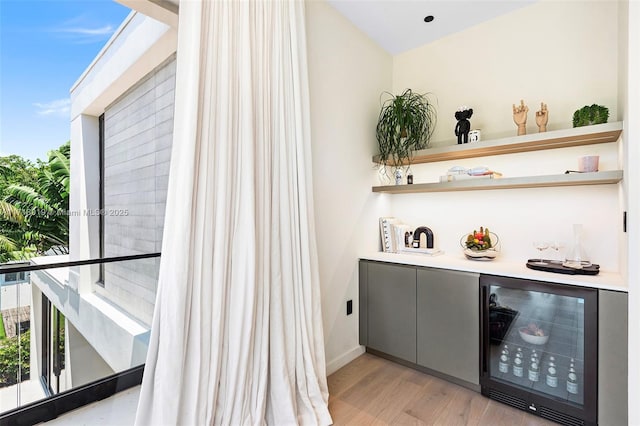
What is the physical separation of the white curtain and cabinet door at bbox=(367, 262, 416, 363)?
0.74 meters

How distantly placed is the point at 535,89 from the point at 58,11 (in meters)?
2.85

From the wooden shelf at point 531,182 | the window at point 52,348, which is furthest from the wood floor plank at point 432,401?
the window at point 52,348

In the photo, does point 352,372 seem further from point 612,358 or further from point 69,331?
point 69,331

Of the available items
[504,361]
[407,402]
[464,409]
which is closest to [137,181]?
[407,402]

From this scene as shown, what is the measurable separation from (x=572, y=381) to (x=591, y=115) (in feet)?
5.12

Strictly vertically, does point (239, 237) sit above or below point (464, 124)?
below

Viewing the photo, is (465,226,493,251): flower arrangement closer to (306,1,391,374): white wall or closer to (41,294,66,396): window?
(306,1,391,374): white wall

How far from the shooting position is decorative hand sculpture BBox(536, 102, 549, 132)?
6.78ft

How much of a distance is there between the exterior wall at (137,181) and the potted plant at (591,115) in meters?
2.43

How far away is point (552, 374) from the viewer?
175 centimetres

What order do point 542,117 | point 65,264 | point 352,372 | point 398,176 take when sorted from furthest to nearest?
1. point 398,176
2. point 352,372
3. point 542,117
4. point 65,264

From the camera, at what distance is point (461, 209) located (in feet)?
8.35

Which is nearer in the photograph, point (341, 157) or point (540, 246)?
point (540, 246)
